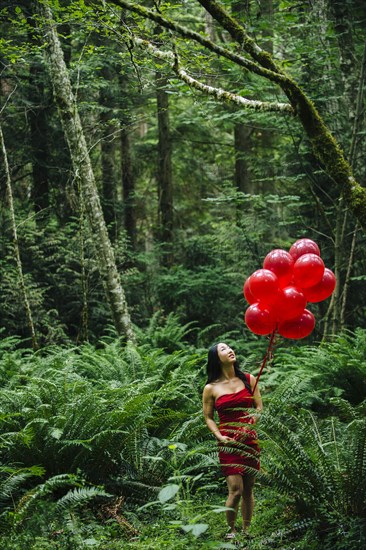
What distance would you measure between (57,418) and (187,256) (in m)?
9.92

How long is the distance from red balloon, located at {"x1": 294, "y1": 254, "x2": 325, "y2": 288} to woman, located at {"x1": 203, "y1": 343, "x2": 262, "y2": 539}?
3.03 ft

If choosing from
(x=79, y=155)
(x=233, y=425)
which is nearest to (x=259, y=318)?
(x=233, y=425)

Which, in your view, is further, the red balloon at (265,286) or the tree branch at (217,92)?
the tree branch at (217,92)

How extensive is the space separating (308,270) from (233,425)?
1.43 meters

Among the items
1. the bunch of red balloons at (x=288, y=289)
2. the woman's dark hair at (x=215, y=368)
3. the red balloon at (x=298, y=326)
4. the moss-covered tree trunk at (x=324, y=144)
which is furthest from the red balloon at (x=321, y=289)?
the woman's dark hair at (x=215, y=368)

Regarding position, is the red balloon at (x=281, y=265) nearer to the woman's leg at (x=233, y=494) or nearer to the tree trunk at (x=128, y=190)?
the woman's leg at (x=233, y=494)

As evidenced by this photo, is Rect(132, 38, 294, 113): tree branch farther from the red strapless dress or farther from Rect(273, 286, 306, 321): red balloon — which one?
the red strapless dress

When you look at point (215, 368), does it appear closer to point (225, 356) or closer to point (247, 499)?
point (225, 356)

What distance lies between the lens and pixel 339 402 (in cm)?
435

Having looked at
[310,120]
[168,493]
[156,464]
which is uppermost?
[310,120]

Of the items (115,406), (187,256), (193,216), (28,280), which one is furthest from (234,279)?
(115,406)

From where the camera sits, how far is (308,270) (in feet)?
14.3

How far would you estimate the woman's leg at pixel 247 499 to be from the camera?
4586 mm

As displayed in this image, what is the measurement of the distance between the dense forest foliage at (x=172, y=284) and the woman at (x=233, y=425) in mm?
170
